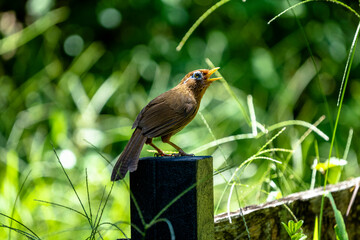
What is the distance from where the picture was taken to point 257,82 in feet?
14.3

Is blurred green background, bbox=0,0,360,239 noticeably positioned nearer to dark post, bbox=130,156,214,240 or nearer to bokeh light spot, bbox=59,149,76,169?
bokeh light spot, bbox=59,149,76,169

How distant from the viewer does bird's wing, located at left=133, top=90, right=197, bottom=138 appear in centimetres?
165

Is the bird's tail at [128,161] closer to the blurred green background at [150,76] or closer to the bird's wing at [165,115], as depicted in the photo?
the bird's wing at [165,115]

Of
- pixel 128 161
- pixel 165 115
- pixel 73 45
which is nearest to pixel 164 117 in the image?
pixel 165 115

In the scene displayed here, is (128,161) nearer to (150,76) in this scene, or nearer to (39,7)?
(150,76)

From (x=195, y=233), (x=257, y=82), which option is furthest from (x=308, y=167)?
(x=195, y=233)

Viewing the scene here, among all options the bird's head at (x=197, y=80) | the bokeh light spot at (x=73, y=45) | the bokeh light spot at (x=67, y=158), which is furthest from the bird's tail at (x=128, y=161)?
the bokeh light spot at (x=73, y=45)

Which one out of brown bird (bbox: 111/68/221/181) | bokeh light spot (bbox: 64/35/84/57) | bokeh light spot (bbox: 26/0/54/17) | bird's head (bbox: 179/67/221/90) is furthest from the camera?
bokeh light spot (bbox: 64/35/84/57)

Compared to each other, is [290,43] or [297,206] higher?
[290,43]

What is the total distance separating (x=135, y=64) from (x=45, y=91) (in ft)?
2.67

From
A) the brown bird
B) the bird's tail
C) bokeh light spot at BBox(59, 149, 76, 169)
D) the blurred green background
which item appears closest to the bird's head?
the brown bird

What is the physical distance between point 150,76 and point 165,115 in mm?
2801

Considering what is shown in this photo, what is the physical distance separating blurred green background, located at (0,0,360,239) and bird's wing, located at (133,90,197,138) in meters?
1.50

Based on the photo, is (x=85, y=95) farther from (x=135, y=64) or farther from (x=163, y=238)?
(x=163, y=238)
